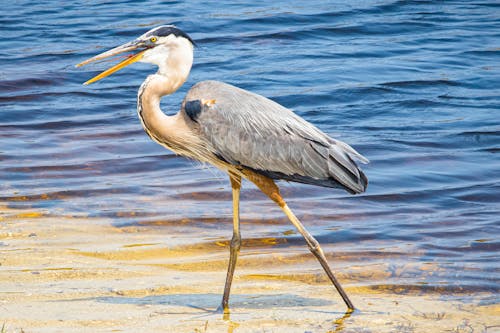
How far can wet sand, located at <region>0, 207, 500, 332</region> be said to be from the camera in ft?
17.4

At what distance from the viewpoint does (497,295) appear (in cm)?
618

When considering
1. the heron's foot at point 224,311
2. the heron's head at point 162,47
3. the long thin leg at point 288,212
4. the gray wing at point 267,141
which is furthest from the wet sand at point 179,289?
the heron's head at point 162,47

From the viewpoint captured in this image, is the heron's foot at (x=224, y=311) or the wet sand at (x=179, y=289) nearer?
the wet sand at (x=179, y=289)

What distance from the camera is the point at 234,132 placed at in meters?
5.97

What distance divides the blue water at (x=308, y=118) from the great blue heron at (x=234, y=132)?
70 cm

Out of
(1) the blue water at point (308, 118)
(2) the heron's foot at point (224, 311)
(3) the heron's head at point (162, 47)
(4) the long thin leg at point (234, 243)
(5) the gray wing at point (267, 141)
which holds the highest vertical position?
(3) the heron's head at point (162, 47)

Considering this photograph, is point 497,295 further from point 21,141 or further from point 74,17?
point 74,17

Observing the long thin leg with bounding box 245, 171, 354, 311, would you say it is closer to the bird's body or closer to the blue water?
the bird's body

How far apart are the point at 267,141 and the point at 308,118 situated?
5.85 metres

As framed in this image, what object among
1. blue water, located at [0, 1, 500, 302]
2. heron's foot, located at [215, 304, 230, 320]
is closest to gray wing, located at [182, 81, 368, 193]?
blue water, located at [0, 1, 500, 302]

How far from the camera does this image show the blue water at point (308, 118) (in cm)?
777

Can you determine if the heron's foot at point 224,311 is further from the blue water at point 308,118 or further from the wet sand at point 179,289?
the blue water at point 308,118

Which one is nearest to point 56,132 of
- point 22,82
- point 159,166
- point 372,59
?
point 159,166

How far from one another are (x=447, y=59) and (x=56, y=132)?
6.71m
